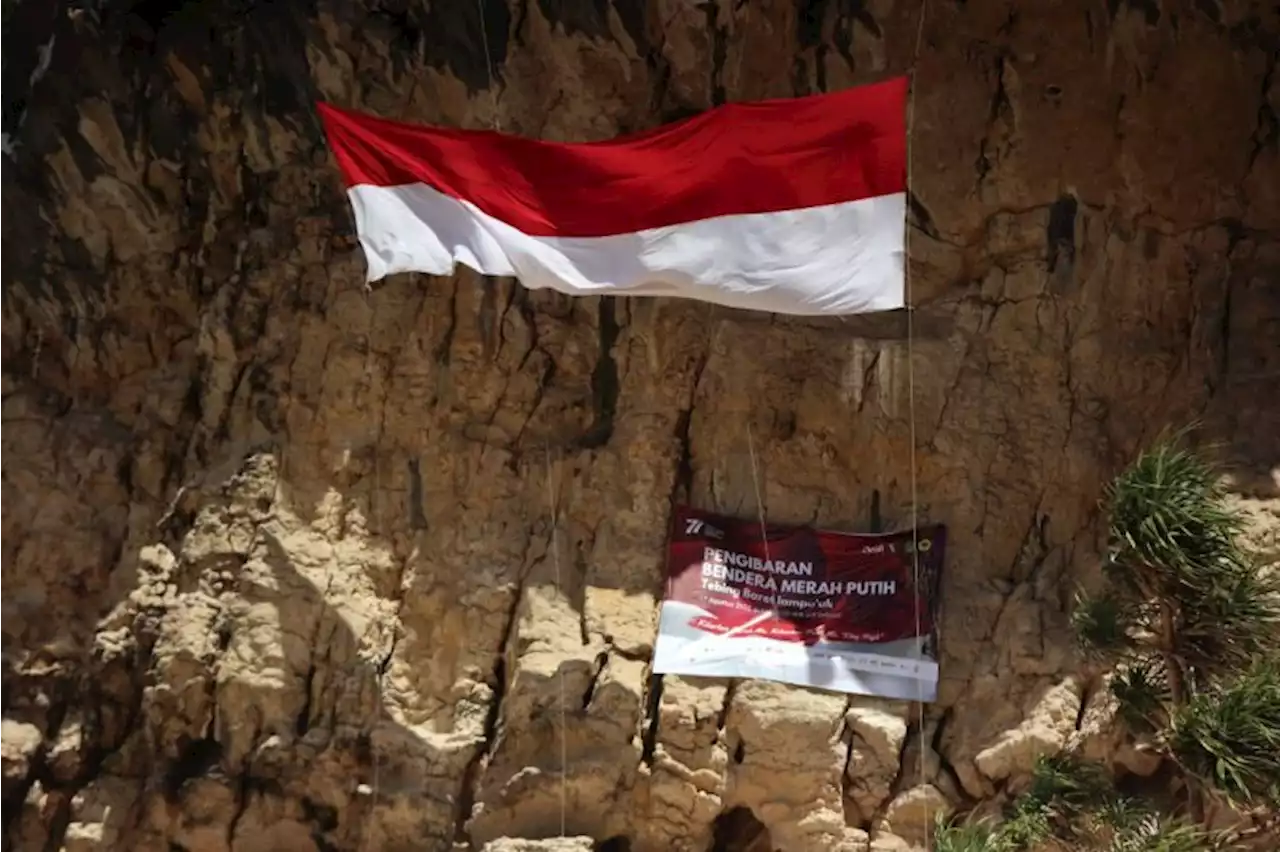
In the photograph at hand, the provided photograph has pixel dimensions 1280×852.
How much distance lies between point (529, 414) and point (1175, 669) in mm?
3912

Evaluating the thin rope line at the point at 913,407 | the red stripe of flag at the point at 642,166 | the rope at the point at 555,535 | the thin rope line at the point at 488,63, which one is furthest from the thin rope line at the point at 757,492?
the thin rope line at the point at 488,63

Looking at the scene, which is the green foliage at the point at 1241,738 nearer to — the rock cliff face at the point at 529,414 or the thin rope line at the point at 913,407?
the rock cliff face at the point at 529,414

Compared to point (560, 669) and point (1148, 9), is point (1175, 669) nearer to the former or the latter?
point (560, 669)

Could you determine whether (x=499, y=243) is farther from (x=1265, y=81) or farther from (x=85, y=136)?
(x=1265, y=81)

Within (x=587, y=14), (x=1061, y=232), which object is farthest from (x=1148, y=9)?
(x=587, y=14)

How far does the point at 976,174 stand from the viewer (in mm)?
8570

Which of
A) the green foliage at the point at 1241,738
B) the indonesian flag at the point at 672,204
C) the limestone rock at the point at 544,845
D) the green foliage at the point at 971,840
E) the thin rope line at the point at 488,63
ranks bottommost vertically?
the limestone rock at the point at 544,845

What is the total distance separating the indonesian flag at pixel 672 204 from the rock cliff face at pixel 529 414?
5.19 ft

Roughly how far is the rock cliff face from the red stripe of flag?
5.13ft

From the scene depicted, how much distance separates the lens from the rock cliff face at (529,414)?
7523 millimetres

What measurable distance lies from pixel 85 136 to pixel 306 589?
3.15 m

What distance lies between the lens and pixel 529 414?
27.7 ft

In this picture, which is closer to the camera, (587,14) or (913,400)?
(913,400)

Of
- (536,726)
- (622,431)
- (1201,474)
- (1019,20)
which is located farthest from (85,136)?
(1201,474)
